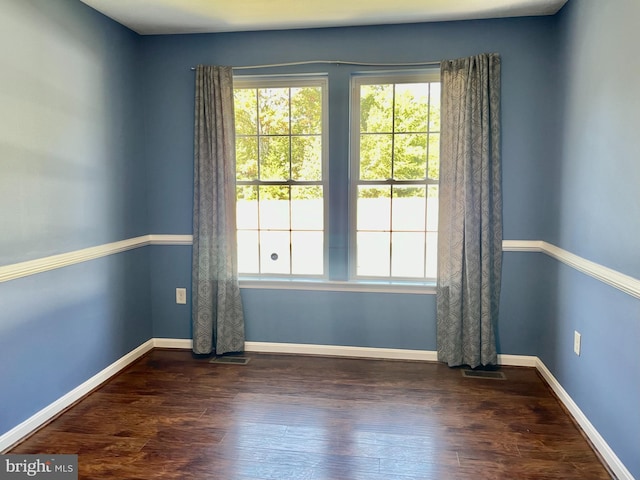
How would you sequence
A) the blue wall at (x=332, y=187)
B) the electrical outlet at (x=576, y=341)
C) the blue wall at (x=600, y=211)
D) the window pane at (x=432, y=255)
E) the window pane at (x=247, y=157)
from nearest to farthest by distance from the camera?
the blue wall at (x=600, y=211) → the blue wall at (x=332, y=187) → the electrical outlet at (x=576, y=341) → the window pane at (x=432, y=255) → the window pane at (x=247, y=157)

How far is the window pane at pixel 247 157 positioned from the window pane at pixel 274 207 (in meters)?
0.15

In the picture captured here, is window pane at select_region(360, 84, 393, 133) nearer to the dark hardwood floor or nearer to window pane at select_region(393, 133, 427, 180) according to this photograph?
window pane at select_region(393, 133, 427, 180)

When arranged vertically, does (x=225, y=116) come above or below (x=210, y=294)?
above

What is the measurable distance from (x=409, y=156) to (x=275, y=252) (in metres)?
1.26

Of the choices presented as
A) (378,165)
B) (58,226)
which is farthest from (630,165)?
(58,226)

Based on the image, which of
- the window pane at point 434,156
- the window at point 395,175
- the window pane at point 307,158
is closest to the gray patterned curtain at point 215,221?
the window pane at point 307,158

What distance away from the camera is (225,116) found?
10.4 ft

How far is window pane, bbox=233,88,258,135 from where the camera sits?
3.32 metres

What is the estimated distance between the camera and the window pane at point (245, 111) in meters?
3.32

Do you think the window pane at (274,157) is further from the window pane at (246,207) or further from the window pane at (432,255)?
the window pane at (432,255)

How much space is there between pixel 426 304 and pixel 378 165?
1.09 m

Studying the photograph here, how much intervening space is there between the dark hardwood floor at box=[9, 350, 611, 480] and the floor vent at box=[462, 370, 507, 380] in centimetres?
5

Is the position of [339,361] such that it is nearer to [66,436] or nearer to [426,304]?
[426,304]

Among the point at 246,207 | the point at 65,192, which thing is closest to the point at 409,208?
the point at 246,207
